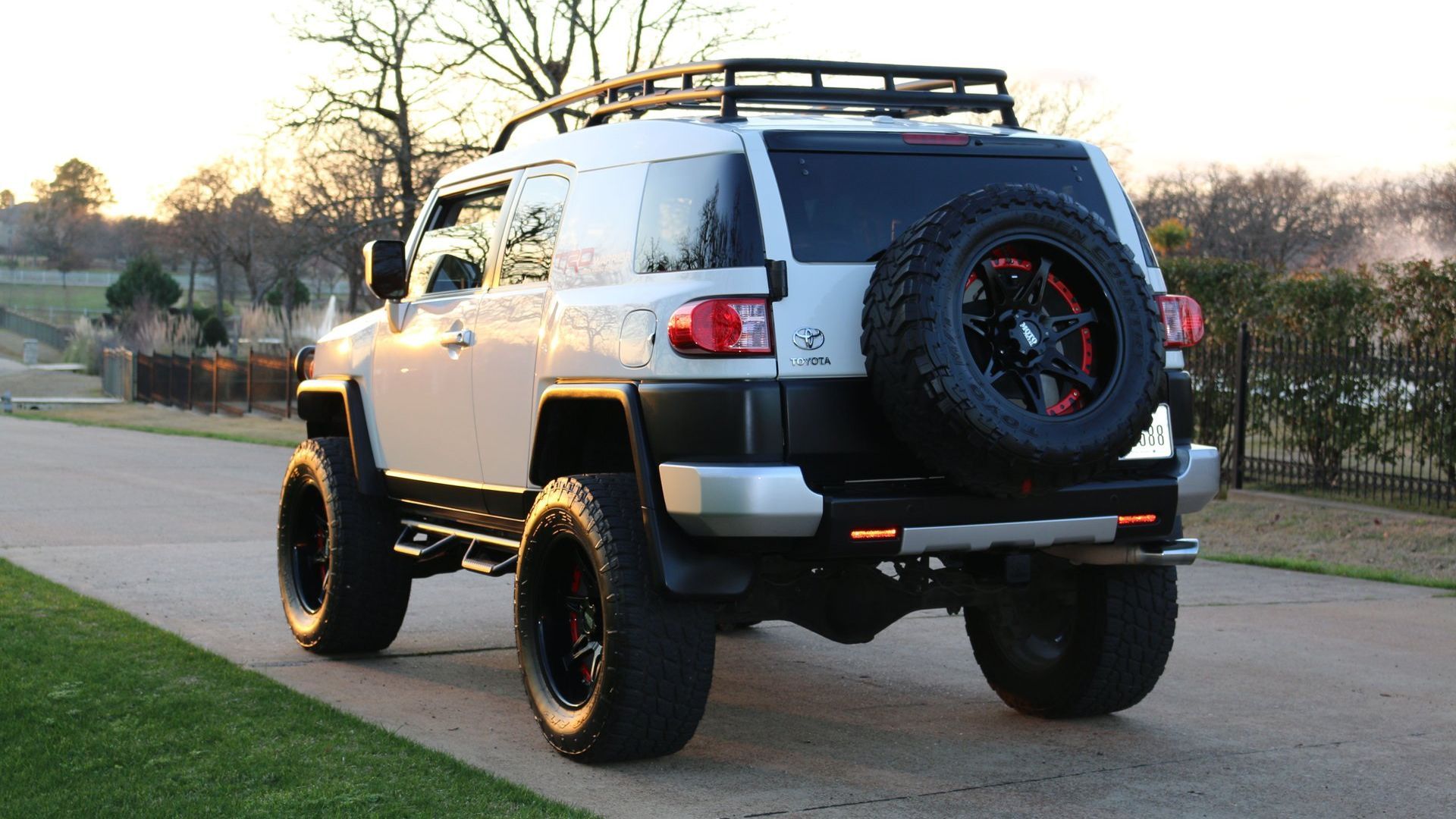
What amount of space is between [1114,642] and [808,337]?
1.84 meters

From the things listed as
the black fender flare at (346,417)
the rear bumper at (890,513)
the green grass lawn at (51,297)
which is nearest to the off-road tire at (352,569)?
the black fender flare at (346,417)

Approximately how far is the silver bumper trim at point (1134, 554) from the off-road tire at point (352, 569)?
3.15 metres

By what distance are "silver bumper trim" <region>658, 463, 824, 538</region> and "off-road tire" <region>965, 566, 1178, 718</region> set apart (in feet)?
5.24

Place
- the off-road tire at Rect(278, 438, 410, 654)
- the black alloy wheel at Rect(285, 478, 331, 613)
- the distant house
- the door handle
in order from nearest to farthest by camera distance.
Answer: the door handle
the off-road tire at Rect(278, 438, 410, 654)
the black alloy wheel at Rect(285, 478, 331, 613)
the distant house

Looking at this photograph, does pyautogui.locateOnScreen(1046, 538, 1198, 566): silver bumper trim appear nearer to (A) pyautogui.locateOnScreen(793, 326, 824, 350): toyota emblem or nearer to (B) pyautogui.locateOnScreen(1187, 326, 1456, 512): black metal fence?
(A) pyautogui.locateOnScreen(793, 326, 824, 350): toyota emblem

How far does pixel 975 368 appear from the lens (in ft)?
15.9

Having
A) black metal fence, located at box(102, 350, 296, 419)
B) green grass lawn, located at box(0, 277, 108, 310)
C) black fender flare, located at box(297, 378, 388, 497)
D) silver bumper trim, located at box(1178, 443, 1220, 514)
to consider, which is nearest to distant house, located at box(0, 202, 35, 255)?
green grass lawn, located at box(0, 277, 108, 310)

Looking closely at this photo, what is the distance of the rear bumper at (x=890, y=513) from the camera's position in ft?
15.9

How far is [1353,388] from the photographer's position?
14508 millimetres

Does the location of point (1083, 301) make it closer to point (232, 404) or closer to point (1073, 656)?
point (1073, 656)

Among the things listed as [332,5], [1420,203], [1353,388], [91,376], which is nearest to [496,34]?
[332,5]

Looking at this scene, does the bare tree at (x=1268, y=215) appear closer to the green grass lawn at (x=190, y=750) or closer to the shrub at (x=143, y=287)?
the shrub at (x=143, y=287)

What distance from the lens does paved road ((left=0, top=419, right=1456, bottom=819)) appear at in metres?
5.08

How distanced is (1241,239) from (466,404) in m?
71.1
